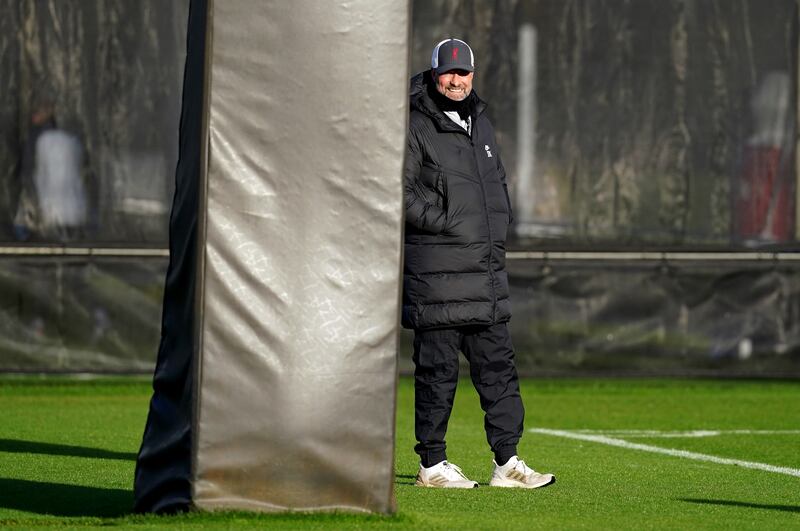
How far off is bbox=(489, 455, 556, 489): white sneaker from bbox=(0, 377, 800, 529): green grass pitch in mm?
70

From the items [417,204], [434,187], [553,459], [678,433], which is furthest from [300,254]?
[678,433]

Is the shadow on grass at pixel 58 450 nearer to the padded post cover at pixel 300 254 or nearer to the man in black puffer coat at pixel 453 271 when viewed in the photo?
the man in black puffer coat at pixel 453 271

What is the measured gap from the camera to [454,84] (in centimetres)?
714

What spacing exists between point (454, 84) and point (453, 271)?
0.74 m

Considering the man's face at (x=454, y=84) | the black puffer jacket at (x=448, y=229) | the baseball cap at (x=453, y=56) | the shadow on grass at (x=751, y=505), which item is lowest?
the shadow on grass at (x=751, y=505)

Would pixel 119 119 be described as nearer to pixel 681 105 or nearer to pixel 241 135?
pixel 681 105

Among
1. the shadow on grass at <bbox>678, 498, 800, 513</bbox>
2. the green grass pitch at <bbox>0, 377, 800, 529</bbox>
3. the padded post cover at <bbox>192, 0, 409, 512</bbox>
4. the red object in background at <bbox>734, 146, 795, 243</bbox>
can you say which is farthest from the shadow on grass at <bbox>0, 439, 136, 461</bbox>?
the red object in background at <bbox>734, 146, 795, 243</bbox>

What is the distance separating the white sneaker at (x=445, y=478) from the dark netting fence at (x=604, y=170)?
17.7 feet

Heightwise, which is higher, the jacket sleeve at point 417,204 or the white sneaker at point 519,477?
the jacket sleeve at point 417,204

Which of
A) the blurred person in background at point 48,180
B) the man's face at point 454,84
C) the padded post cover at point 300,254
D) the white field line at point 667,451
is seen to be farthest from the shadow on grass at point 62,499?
the blurred person in background at point 48,180

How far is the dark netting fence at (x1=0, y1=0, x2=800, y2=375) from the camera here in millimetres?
12219

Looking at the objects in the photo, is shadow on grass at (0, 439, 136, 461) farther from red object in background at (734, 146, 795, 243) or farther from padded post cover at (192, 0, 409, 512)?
red object in background at (734, 146, 795, 243)

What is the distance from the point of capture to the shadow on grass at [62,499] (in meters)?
6.11

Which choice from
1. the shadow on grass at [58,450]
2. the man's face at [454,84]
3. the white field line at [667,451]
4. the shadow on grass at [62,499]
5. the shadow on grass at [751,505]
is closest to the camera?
the shadow on grass at [62,499]
